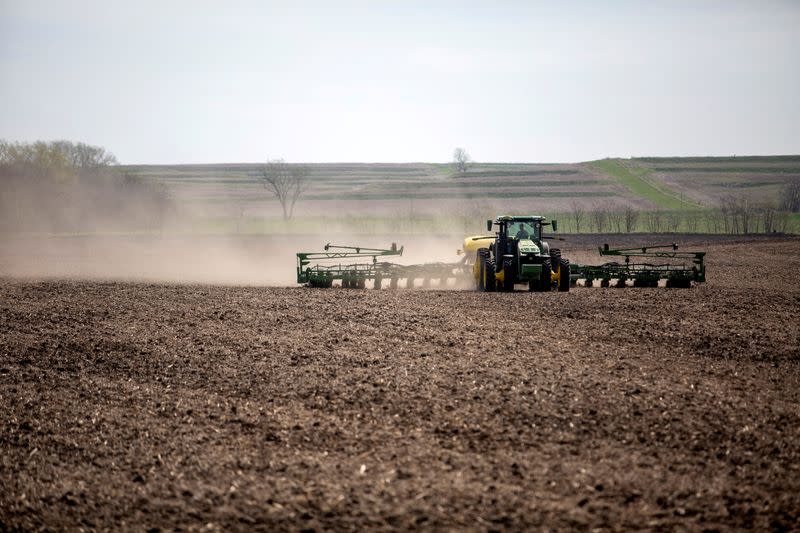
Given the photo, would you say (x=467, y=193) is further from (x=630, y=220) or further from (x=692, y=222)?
(x=630, y=220)

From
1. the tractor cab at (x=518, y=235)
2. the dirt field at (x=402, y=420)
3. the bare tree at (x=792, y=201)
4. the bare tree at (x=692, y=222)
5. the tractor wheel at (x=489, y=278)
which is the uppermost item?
the bare tree at (x=792, y=201)

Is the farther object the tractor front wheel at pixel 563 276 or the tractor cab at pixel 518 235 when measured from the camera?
the tractor front wheel at pixel 563 276

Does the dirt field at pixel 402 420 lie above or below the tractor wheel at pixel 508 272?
below

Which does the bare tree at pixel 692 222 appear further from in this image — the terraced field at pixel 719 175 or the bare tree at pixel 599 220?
the terraced field at pixel 719 175

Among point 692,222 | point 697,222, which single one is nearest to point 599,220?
point 692,222

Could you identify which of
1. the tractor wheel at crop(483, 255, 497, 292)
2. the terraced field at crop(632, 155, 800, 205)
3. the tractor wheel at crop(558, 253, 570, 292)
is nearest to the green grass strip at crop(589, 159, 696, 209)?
the terraced field at crop(632, 155, 800, 205)

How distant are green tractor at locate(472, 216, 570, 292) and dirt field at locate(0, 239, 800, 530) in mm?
4700

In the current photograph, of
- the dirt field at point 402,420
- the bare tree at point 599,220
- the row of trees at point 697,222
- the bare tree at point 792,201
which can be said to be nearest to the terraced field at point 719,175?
the bare tree at point 792,201

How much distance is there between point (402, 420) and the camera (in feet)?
32.5

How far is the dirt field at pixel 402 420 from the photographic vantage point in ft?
24.0

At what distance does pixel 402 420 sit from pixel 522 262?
44.6 feet

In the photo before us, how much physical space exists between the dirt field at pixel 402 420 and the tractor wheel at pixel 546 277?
15.1 feet

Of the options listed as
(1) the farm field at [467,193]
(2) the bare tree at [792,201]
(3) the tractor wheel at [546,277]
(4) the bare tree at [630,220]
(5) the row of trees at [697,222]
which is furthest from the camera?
(2) the bare tree at [792,201]

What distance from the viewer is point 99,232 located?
66.9m
